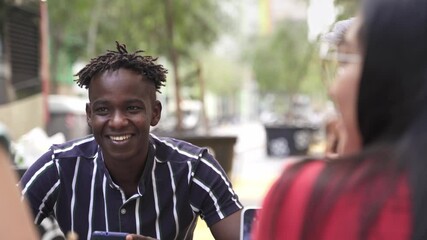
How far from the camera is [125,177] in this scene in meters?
2.36

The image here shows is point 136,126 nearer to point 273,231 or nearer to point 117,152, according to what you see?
point 117,152

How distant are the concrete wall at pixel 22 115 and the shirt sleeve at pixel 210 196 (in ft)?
12.3

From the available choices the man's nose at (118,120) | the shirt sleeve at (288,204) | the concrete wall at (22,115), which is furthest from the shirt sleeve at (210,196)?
the concrete wall at (22,115)

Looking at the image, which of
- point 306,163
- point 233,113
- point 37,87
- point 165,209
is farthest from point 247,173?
point 233,113

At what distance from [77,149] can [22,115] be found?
14.9ft

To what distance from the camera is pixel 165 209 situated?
2354mm

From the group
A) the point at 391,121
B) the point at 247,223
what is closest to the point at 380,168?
the point at 391,121

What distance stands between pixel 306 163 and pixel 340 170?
60mm

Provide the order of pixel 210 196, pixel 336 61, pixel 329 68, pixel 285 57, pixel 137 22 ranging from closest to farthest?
pixel 336 61, pixel 329 68, pixel 210 196, pixel 137 22, pixel 285 57

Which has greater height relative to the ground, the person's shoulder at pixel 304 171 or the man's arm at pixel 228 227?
the person's shoulder at pixel 304 171

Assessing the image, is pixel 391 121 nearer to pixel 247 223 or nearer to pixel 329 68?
pixel 329 68

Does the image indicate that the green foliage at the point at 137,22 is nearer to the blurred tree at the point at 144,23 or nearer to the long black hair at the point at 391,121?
the blurred tree at the point at 144,23

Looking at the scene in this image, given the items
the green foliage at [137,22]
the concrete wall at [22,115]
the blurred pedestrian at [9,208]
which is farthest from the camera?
the green foliage at [137,22]

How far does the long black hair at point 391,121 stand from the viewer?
1.09 meters
